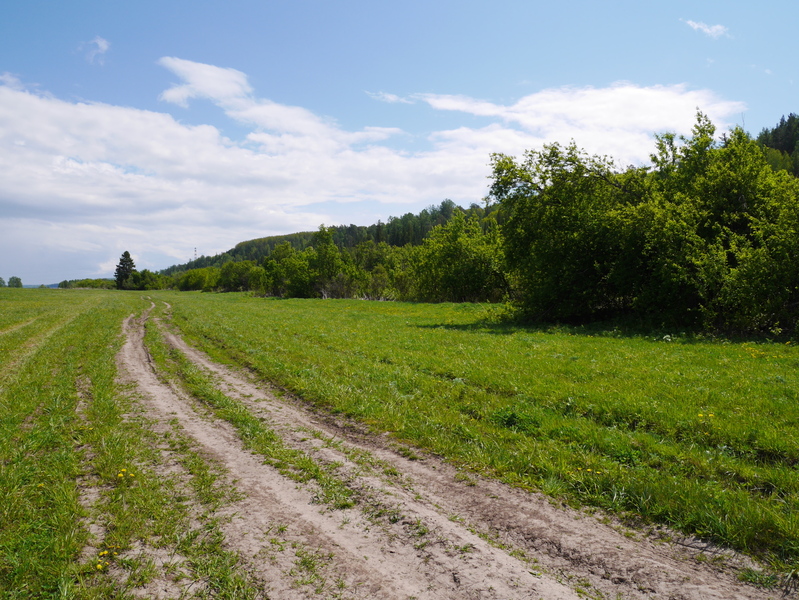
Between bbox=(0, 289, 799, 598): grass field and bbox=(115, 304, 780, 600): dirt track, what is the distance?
39 centimetres

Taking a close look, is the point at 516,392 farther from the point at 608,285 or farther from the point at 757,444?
the point at 608,285

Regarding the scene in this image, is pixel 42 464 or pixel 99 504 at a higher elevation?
pixel 42 464

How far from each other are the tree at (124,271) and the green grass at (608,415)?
187134 millimetres

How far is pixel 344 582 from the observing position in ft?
14.3

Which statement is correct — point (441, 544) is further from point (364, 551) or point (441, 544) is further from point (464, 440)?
point (464, 440)

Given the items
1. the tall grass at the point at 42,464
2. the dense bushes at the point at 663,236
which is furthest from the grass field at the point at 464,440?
the dense bushes at the point at 663,236

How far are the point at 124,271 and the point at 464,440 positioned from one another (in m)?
202

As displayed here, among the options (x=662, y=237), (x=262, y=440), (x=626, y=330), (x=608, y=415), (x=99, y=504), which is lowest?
(x=626, y=330)

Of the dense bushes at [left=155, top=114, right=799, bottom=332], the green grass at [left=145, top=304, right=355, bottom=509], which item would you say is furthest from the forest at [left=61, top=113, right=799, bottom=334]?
the green grass at [left=145, top=304, right=355, bottom=509]

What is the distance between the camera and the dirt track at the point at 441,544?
429 centimetres

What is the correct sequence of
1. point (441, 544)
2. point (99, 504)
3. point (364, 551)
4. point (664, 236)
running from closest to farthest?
1. point (364, 551)
2. point (441, 544)
3. point (99, 504)
4. point (664, 236)

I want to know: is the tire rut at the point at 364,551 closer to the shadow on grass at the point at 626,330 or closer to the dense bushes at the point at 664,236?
the shadow on grass at the point at 626,330

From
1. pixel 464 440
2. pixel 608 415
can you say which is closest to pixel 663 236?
pixel 608 415

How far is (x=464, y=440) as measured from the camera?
820 cm
